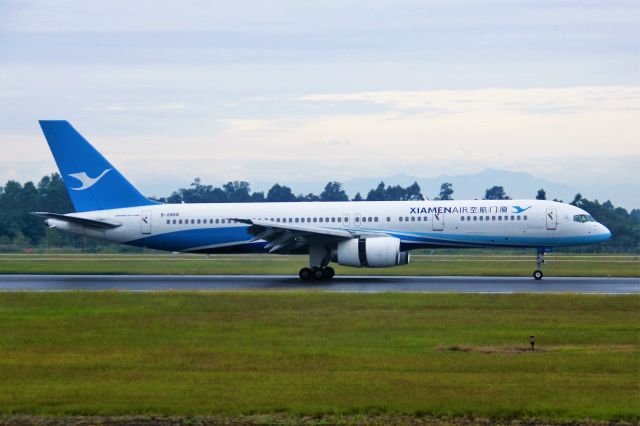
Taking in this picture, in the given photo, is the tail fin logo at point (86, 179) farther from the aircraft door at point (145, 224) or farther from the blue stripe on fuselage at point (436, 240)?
the blue stripe on fuselage at point (436, 240)

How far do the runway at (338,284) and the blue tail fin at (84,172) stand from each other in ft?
12.6

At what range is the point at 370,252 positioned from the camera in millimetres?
39594

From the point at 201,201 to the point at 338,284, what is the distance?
82625mm

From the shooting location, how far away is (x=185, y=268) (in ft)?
171

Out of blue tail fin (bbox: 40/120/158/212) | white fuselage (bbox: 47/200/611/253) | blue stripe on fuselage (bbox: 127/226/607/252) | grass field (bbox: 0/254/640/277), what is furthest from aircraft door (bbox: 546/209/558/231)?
blue tail fin (bbox: 40/120/158/212)

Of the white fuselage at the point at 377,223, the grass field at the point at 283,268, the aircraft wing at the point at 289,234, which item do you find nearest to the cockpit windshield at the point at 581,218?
the white fuselage at the point at 377,223

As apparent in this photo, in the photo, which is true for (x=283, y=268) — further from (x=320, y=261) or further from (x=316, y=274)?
(x=316, y=274)

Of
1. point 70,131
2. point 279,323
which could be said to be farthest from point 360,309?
point 70,131

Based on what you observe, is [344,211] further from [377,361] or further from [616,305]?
[377,361]

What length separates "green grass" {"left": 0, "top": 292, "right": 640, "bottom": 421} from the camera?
14.6m

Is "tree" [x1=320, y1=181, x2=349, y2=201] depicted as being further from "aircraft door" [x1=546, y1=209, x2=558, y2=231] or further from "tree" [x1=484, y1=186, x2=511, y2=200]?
"aircraft door" [x1=546, y1=209, x2=558, y2=231]

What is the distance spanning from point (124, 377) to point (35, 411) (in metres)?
2.83

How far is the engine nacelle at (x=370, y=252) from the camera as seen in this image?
1555 inches

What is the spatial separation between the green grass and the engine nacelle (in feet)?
29.0
